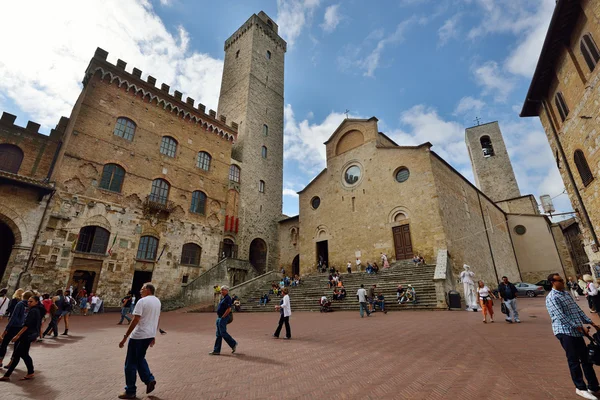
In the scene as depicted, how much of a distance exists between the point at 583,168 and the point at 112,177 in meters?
24.5

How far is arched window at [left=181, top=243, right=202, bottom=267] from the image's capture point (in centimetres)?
2034

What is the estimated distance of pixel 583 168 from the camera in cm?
1076

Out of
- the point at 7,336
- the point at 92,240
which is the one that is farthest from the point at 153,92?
the point at 7,336

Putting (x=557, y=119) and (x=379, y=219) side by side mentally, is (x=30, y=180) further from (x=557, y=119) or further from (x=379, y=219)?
(x=557, y=119)

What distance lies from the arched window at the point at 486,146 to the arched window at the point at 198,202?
37311 mm

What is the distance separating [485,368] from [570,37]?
42.3 feet

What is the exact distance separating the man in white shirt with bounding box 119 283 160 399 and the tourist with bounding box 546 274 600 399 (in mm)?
5327

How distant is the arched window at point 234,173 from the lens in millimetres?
25581

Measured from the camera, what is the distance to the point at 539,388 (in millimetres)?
3488

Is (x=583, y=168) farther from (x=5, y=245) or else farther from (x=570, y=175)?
(x=5, y=245)

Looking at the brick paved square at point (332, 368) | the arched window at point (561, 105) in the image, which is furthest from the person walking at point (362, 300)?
the arched window at point (561, 105)

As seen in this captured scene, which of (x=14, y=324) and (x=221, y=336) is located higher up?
(x=14, y=324)

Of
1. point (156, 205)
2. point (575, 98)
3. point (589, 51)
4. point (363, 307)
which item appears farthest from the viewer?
point (156, 205)

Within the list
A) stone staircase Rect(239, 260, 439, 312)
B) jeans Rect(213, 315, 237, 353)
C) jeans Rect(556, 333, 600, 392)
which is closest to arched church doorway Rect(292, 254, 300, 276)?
stone staircase Rect(239, 260, 439, 312)
